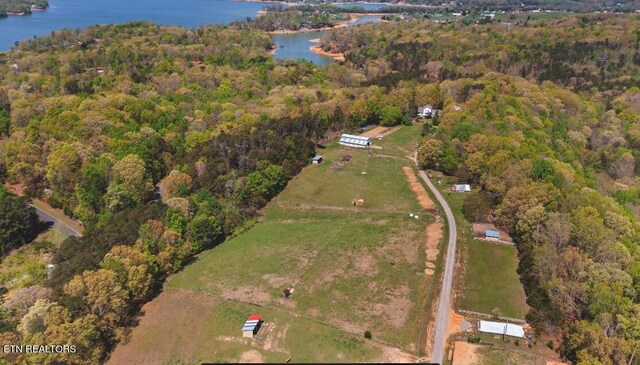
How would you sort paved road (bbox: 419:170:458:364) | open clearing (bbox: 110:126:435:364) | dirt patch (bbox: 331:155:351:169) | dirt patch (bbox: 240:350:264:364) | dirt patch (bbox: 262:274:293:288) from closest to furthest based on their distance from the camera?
dirt patch (bbox: 240:350:264:364)
paved road (bbox: 419:170:458:364)
open clearing (bbox: 110:126:435:364)
dirt patch (bbox: 262:274:293:288)
dirt patch (bbox: 331:155:351:169)

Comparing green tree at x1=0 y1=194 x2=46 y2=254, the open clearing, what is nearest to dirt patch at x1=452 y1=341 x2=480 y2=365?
the open clearing

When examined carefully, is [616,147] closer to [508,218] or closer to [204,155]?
[508,218]

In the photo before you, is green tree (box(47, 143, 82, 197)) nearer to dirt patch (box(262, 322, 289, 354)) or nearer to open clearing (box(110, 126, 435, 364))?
open clearing (box(110, 126, 435, 364))

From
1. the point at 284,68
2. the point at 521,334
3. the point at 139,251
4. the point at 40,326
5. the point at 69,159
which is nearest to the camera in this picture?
the point at 40,326

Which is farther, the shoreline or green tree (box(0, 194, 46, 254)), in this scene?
the shoreline

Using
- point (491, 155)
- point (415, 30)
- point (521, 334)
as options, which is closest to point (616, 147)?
point (491, 155)
